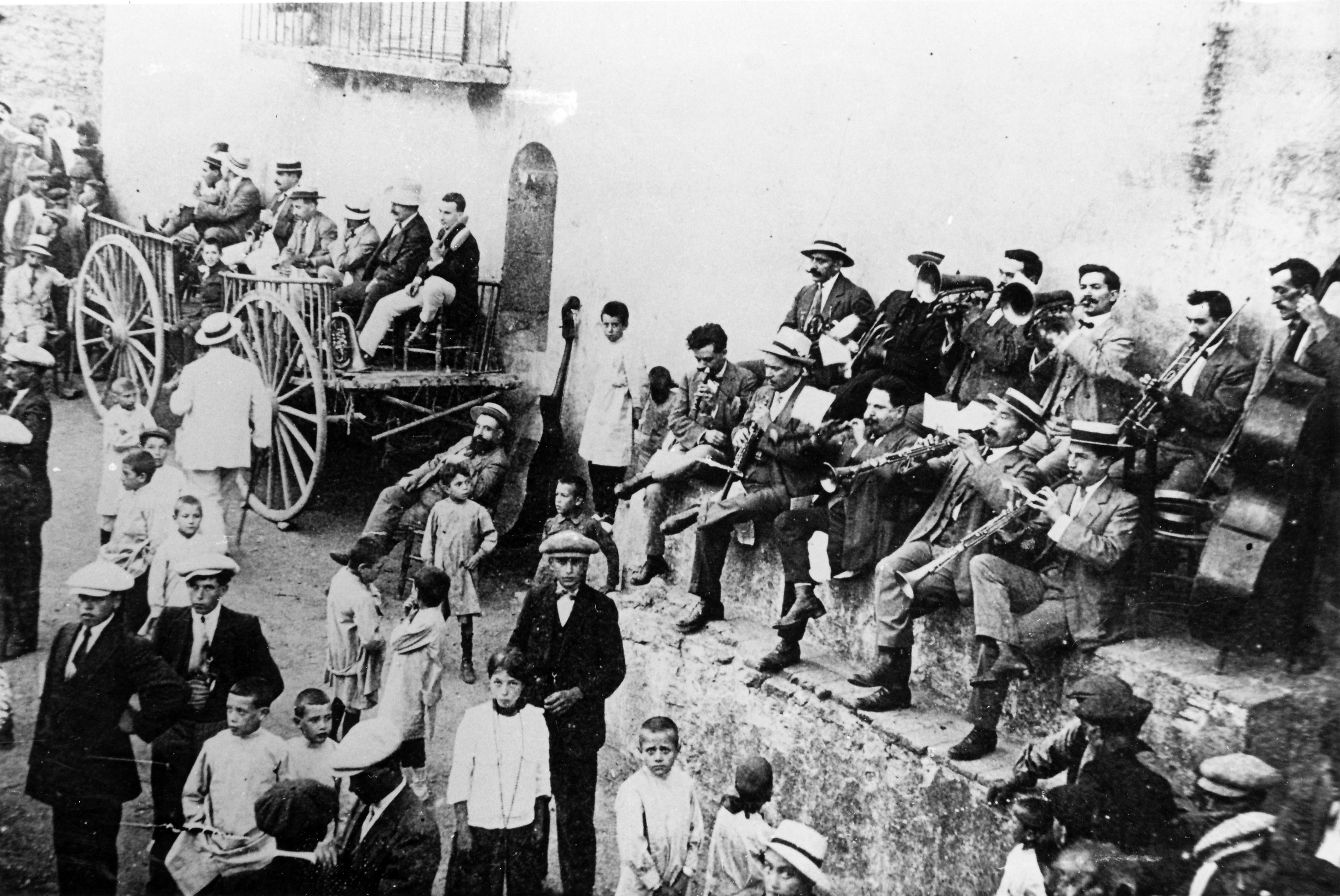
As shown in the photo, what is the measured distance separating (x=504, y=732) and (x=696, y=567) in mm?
1341

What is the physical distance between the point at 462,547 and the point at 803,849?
2.47 meters

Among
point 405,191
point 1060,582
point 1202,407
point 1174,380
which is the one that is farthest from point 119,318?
point 1202,407

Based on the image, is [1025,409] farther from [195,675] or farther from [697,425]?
[195,675]

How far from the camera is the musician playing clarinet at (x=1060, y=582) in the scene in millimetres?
4422

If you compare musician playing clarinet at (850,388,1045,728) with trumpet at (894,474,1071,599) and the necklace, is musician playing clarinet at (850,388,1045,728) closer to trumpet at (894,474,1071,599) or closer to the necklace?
trumpet at (894,474,1071,599)

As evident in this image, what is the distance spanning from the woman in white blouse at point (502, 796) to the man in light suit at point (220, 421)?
1794mm

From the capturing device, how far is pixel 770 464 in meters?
5.76

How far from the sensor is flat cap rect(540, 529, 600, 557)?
582 cm

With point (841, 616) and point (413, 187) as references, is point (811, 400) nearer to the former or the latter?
point (841, 616)

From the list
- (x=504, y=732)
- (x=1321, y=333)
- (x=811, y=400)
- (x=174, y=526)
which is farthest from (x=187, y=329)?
(x=1321, y=333)

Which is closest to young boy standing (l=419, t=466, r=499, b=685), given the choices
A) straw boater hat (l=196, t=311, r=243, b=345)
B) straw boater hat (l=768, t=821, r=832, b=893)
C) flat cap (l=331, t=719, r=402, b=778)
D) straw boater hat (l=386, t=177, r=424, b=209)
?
flat cap (l=331, t=719, r=402, b=778)

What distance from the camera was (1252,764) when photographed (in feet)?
13.3

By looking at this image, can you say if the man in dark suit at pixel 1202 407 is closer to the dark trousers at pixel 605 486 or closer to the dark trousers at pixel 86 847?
the dark trousers at pixel 605 486

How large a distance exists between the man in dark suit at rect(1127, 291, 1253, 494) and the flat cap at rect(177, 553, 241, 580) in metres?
4.36
